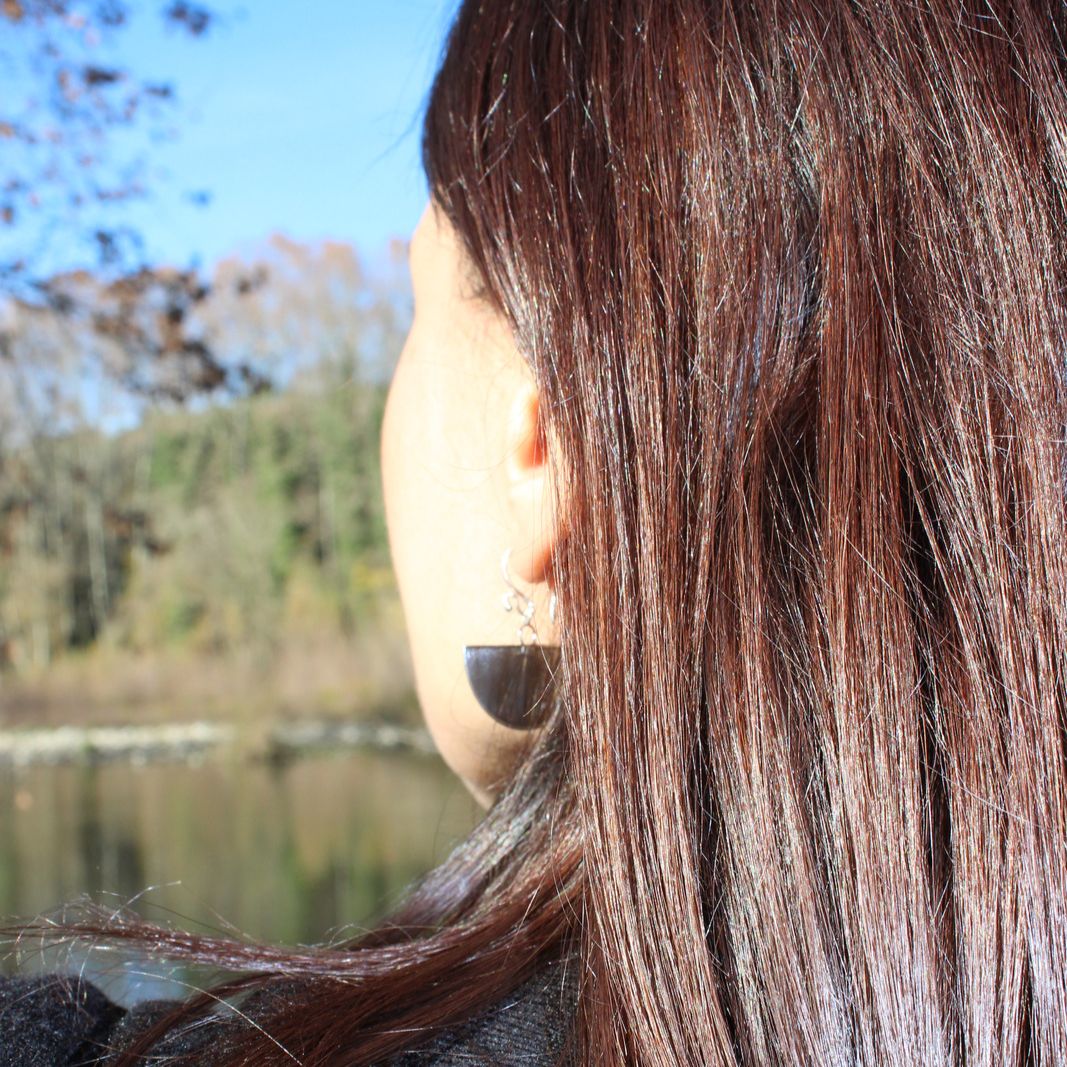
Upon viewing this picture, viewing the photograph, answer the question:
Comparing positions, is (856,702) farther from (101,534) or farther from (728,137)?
(101,534)

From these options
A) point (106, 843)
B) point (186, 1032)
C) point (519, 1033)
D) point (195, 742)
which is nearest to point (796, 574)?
point (519, 1033)

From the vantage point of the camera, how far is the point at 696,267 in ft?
1.95

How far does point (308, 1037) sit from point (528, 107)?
1.89 feet

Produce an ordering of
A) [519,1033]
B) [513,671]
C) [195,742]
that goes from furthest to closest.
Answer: [195,742]
[513,671]
[519,1033]

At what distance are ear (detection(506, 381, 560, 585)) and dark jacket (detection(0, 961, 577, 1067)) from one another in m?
0.25

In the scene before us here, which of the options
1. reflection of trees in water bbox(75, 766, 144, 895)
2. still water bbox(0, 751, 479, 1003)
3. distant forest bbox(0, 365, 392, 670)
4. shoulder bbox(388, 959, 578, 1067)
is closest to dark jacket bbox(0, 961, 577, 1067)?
shoulder bbox(388, 959, 578, 1067)

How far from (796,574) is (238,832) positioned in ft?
22.2

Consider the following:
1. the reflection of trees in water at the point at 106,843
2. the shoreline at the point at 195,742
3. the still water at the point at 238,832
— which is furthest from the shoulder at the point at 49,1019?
the shoreline at the point at 195,742

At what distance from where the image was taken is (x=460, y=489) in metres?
0.75

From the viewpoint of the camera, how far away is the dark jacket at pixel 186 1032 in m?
0.57

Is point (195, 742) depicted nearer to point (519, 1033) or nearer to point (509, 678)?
point (509, 678)

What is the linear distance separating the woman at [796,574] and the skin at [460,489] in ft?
0.21

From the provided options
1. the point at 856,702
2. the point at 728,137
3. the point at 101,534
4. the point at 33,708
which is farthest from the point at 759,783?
the point at 101,534

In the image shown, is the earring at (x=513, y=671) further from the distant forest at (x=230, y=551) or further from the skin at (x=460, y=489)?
the distant forest at (x=230, y=551)
